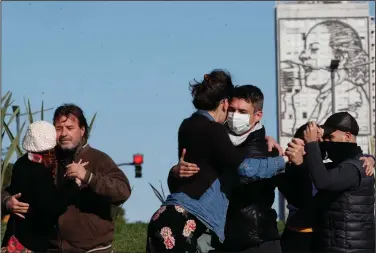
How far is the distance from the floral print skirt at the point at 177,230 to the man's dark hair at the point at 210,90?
67cm

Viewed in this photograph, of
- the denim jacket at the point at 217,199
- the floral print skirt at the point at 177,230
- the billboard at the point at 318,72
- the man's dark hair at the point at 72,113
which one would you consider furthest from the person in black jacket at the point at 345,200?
the billboard at the point at 318,72

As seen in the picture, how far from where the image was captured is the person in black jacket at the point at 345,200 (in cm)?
716

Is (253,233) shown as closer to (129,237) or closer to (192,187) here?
(192,187)

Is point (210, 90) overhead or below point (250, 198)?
overhead

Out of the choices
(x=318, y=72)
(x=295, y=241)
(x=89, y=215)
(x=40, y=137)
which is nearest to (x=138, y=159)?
(x=295, y=241)

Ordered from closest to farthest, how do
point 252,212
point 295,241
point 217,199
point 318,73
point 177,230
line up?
point 177,230, point 217,199, point 252,212, point 295,241, point 318,73

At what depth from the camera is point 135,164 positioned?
123ft

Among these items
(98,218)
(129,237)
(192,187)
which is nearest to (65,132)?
(98,218)

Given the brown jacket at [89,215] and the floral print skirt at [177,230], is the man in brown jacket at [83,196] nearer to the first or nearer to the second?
the brown jacket at [89,215]

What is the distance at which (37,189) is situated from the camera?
6797 mm

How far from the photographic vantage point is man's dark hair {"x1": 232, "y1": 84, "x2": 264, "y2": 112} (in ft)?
22.5

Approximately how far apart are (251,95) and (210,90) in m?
0.45

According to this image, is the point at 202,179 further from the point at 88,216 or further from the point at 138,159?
the point at 138,159

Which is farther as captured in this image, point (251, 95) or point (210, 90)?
point (251, 95)
